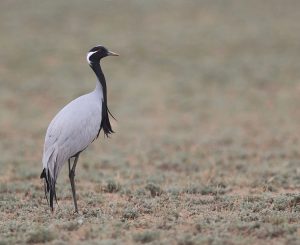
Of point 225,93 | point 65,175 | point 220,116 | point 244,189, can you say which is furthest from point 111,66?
point 244,189

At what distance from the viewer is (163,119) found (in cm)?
2192

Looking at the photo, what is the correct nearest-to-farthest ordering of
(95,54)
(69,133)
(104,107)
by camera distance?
1. (69,133)
2. (104,107)
3. (95,54)

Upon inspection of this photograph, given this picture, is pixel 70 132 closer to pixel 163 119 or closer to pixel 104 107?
pixel 104 107

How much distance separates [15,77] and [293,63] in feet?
41.5

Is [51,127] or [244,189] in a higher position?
[51,127]

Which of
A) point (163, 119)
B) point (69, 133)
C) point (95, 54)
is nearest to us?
point (69, 133)

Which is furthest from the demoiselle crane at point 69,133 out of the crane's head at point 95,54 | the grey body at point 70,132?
the crane's head at point 95,54

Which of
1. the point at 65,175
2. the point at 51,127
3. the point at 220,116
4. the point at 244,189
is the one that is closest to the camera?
the point at 51,127

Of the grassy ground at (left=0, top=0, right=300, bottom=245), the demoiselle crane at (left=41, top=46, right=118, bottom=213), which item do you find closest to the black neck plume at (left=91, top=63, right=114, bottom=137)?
the demoiselle crane at (left=41, top=46, right=118, bottom=213)

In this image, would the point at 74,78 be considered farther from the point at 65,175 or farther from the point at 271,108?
the point at 65,175

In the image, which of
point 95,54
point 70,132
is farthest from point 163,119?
point 70,132

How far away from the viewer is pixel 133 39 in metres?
34.0

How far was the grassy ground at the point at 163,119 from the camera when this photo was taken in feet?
A: 26.5

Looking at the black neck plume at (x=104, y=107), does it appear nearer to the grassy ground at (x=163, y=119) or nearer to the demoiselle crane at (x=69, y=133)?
the demoiselle crane at (x=69, y=133)
